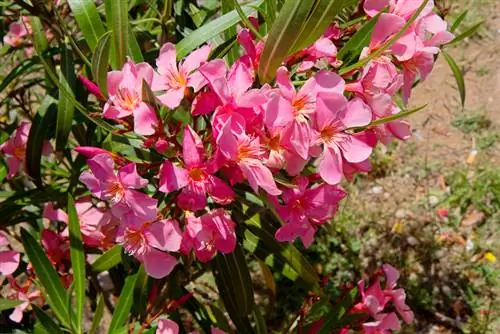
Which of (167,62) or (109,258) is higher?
(167,62)

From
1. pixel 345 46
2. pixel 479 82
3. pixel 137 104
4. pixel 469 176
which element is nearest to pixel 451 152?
pixel 469 176

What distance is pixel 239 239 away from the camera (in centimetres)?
152

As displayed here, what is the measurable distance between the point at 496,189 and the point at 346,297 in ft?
5.49

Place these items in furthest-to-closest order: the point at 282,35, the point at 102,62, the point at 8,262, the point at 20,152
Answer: the point at 20,152 < the point at 8,262 < the point at 102,62 < the point at 282,35

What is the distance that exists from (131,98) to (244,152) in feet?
0.70

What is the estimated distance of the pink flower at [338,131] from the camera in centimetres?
93

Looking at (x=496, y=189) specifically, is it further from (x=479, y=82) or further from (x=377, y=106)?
(x=377, y=106)

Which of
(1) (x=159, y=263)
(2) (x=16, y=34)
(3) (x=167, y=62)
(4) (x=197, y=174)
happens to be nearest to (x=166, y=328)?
(1) (x=159, y=263)

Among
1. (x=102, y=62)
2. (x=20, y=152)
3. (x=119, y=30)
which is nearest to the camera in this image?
(x=102, y=62)

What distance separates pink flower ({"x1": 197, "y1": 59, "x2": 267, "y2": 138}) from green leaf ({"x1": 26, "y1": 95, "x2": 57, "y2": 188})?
0.77m

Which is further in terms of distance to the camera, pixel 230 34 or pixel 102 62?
pixel 230 34

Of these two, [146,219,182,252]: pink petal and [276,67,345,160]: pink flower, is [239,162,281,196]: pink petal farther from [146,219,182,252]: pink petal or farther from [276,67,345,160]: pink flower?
[146,219,182,252]: pink petal

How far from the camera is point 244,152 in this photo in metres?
0.92

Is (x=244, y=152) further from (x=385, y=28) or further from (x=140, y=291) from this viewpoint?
(x=140, y=291)
